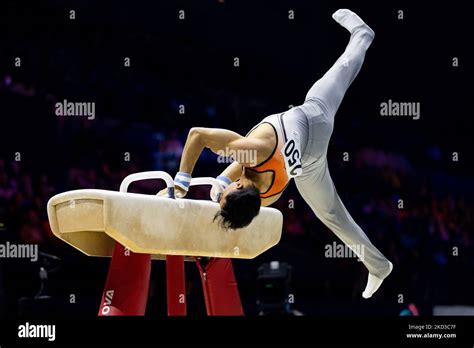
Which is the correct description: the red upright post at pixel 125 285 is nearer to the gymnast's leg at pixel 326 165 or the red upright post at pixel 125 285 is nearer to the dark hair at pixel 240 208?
the dark hair at pixel 240 208

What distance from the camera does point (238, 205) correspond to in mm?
4582

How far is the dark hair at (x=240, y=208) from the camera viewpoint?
15.1ft

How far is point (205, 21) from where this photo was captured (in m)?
9.65

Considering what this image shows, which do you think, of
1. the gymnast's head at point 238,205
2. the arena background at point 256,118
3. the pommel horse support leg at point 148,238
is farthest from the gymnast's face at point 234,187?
the arena background at point 256,118

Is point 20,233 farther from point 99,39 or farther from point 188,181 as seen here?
point 188,181

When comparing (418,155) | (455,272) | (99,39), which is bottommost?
(455,272)

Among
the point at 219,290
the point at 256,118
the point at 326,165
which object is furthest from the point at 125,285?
the point at 256,118

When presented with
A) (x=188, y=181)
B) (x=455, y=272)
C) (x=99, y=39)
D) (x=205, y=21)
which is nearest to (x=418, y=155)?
(x=455, y=272)

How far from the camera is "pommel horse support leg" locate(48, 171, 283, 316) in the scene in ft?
14.5

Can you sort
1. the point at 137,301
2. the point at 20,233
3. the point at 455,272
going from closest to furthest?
the point at 137,301 → the point at 20,233 → the point at 455,272

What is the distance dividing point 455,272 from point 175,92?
3901 millimetres

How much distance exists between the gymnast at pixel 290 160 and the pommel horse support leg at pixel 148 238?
0.53 ft

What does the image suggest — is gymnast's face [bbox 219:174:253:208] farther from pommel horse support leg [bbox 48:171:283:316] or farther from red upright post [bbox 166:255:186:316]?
red upright post [bbox 166:255:186:316]

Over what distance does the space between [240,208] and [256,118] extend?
496 cm
